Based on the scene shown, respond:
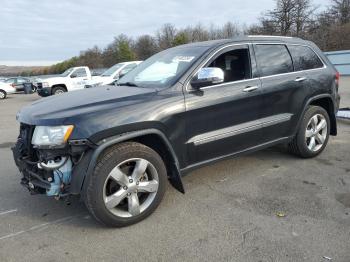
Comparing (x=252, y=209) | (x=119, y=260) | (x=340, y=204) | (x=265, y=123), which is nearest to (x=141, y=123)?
(x=119, y=260)

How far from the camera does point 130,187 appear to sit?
3.36m

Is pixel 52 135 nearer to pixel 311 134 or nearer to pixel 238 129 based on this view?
pixel 238 129

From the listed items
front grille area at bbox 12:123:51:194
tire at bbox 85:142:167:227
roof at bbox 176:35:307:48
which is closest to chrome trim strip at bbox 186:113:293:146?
tire at bbox 85:142:167:227

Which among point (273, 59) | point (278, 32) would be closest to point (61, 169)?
point (273, 59)

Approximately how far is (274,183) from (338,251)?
1.53 metres

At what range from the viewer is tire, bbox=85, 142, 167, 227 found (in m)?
3.16

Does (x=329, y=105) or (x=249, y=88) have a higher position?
(x=249, y=88)

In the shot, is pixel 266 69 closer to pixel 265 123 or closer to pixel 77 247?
pixel 265 123

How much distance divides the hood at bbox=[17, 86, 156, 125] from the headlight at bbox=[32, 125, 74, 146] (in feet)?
0.15

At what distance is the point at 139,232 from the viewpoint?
3.32m

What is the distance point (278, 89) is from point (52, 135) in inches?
112

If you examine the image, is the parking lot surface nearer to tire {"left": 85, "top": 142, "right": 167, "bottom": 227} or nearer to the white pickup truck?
tire {"left": 85, "top": 142, "right": 167, "bottom": 227}

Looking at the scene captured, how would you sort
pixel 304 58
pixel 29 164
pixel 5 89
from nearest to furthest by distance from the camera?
pixel 29 164
pixel 304 58
pixel 5 89

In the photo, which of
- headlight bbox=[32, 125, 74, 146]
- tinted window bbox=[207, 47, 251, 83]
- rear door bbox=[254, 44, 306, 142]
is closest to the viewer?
headlight bbox=[32, 125, 74, 146]
